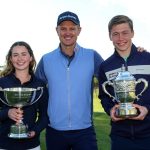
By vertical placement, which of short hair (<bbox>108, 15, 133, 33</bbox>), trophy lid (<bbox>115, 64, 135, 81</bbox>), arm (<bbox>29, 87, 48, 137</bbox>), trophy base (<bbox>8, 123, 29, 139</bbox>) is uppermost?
short hair (<bbox>108, 15, 133, 33</bbox>)

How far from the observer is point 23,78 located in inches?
179

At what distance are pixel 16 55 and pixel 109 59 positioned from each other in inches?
38.5

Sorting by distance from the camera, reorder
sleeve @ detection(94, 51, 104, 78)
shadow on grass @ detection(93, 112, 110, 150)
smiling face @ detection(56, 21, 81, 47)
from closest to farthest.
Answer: smiling face @ detection(56, 21, 81, 47), sleeve @ detection(94, 51, 104, 78), shadow on grass @ detection(93, 112, 110, 150)

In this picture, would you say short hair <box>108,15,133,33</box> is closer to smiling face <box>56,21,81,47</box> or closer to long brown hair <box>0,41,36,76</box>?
smiling face <box>56,21,81,47</box>

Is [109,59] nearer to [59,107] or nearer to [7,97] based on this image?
[59,107]

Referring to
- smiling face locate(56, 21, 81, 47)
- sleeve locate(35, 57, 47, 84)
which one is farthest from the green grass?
smiling face locate(56, 21, 81, 47)

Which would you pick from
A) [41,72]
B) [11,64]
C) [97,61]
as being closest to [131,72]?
[97,61]

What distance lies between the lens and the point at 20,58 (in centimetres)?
452

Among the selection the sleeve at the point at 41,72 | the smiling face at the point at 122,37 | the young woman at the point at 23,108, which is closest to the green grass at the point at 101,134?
the sleeve at the point at 41,72

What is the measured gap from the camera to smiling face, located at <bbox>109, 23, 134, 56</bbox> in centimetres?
427

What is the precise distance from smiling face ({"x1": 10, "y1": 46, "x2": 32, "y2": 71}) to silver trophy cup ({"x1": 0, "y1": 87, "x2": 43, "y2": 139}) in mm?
292

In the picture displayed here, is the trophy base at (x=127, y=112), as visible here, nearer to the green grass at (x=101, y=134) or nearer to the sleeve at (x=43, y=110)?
the sleeve at (x=43, y=110)

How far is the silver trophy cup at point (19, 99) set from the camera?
167 inches

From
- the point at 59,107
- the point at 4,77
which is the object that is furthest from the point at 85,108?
the point at 4,77
